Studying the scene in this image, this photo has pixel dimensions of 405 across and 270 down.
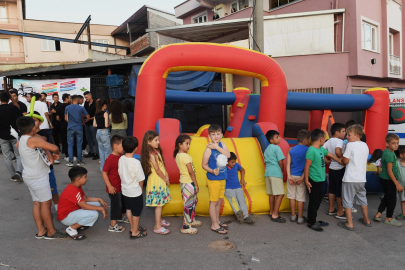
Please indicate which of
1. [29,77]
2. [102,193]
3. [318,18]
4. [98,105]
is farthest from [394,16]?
[29,77]

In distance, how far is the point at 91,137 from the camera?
27.1 feet

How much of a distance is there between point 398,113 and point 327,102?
3452 millimetres

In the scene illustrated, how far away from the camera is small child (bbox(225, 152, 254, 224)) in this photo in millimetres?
4117

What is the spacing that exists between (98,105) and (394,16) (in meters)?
15.0

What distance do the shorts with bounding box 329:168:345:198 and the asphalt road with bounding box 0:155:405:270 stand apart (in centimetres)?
43

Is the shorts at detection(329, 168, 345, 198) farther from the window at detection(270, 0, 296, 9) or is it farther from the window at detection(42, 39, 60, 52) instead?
the window at detection(42, 39, 60, 52)

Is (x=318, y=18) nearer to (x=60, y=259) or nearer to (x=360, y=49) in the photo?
(x=360, y=49)

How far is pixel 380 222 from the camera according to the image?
423 cm

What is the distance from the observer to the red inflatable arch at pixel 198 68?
17.5 ft

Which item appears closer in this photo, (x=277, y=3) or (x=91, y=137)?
(x=91, y=137)

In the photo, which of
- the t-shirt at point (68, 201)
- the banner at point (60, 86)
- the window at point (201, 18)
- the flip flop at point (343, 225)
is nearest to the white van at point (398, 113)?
the flip flop at point (343, 225)

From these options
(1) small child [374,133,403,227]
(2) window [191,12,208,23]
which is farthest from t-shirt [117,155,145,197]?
(2) window [191,12,208,23]

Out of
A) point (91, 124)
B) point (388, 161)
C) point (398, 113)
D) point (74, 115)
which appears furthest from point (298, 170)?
point (398, 113)

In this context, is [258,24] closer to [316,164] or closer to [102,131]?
[102,131]
